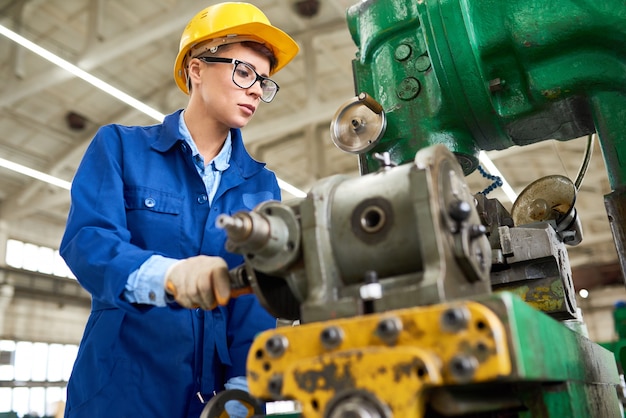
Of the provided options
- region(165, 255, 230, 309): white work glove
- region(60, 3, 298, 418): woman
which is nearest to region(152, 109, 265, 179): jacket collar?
region(60, 3, 298, 418): woman

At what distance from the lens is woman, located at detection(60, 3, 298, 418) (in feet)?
3.33

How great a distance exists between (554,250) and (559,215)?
0.81 ft

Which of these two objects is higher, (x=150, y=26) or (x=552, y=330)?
(x=150, y=26)

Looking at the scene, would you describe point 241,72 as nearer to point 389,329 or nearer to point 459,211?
point 459,211

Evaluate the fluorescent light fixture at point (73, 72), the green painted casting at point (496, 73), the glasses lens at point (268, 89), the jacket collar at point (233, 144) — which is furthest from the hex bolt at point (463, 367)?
the fluorescent light fixture at point (73, 72)

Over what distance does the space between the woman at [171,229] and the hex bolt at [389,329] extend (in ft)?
1.22

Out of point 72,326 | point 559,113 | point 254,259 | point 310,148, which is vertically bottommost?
point 254,259

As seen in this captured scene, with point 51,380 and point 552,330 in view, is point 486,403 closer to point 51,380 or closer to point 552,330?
point 552,330

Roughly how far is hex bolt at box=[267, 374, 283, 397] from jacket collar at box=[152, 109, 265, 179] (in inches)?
29.8

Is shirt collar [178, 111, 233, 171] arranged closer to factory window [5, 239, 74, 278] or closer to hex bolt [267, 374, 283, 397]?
hex bolt [267, 374, 283, 397]

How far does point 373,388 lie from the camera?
62 centimetres

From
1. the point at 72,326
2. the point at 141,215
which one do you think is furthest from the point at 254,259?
the point at 72,326

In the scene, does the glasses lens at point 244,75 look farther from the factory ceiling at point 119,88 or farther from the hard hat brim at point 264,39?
the factory ceiling at point 119,88

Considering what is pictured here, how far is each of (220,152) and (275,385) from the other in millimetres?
830
